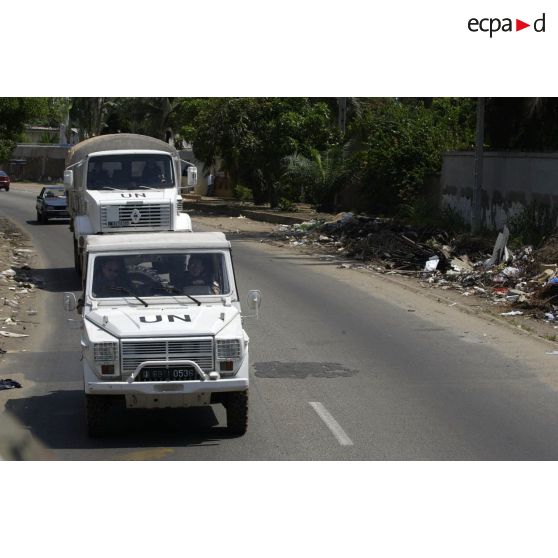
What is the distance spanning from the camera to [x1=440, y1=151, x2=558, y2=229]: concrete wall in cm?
2741

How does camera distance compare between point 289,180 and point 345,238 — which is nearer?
point 345,238

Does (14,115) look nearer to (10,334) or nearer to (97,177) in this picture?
(97,177)

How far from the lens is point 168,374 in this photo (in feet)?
33.6

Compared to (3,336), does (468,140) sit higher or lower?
higher

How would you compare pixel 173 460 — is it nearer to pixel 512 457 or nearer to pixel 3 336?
pixel 512 457

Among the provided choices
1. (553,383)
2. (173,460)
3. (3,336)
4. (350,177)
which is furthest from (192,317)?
(350,177)

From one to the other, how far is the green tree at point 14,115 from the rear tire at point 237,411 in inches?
1037

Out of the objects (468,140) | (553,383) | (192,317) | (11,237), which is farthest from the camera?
(468,140)

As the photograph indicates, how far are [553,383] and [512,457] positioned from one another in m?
4.07

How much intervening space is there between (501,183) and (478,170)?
1.15 metres

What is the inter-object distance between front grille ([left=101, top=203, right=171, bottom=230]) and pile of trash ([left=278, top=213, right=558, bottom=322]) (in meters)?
6.82

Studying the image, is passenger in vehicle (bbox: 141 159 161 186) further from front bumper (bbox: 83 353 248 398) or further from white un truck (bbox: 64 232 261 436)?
front bumper (bbox: 83 353 248 398)

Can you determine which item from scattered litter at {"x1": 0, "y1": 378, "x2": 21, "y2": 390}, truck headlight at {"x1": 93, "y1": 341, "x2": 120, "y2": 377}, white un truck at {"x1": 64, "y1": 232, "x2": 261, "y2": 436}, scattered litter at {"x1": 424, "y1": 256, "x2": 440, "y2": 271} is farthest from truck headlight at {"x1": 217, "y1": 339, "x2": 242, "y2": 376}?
scattered litter at {"x1": 424, "y1": 256, "x2": 440, "y2": 271}

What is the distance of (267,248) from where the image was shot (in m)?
32.8
